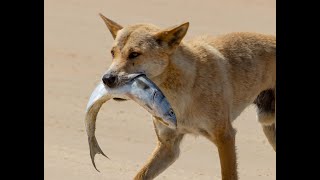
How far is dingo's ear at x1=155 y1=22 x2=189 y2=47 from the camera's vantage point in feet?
24.4

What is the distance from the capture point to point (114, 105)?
12773mm

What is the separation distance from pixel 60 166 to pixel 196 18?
306 inches

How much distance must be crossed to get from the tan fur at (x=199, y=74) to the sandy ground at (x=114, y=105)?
4.07 ft

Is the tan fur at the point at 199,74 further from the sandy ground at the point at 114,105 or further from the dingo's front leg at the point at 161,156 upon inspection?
the sandy ground at the point at 114,105

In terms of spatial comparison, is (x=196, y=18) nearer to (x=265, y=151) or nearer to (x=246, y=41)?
(x=265, y=151)

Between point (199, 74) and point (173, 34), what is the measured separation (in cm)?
54

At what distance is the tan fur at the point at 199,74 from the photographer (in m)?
7.37

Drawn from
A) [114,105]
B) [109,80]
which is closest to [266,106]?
[109,80]

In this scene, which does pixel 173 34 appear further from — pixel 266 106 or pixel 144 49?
pixel 266 106

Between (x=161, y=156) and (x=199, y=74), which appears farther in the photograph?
(x=161, y=156)

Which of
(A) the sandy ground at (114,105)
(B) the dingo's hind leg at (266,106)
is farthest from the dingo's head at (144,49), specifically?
(A) the sandy ground at (114,105)

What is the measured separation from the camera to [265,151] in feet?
36.6

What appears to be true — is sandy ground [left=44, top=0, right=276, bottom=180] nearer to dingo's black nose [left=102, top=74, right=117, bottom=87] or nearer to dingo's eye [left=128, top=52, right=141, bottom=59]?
dingo's eye [left=128, top=52, right=141, bottom=59]
